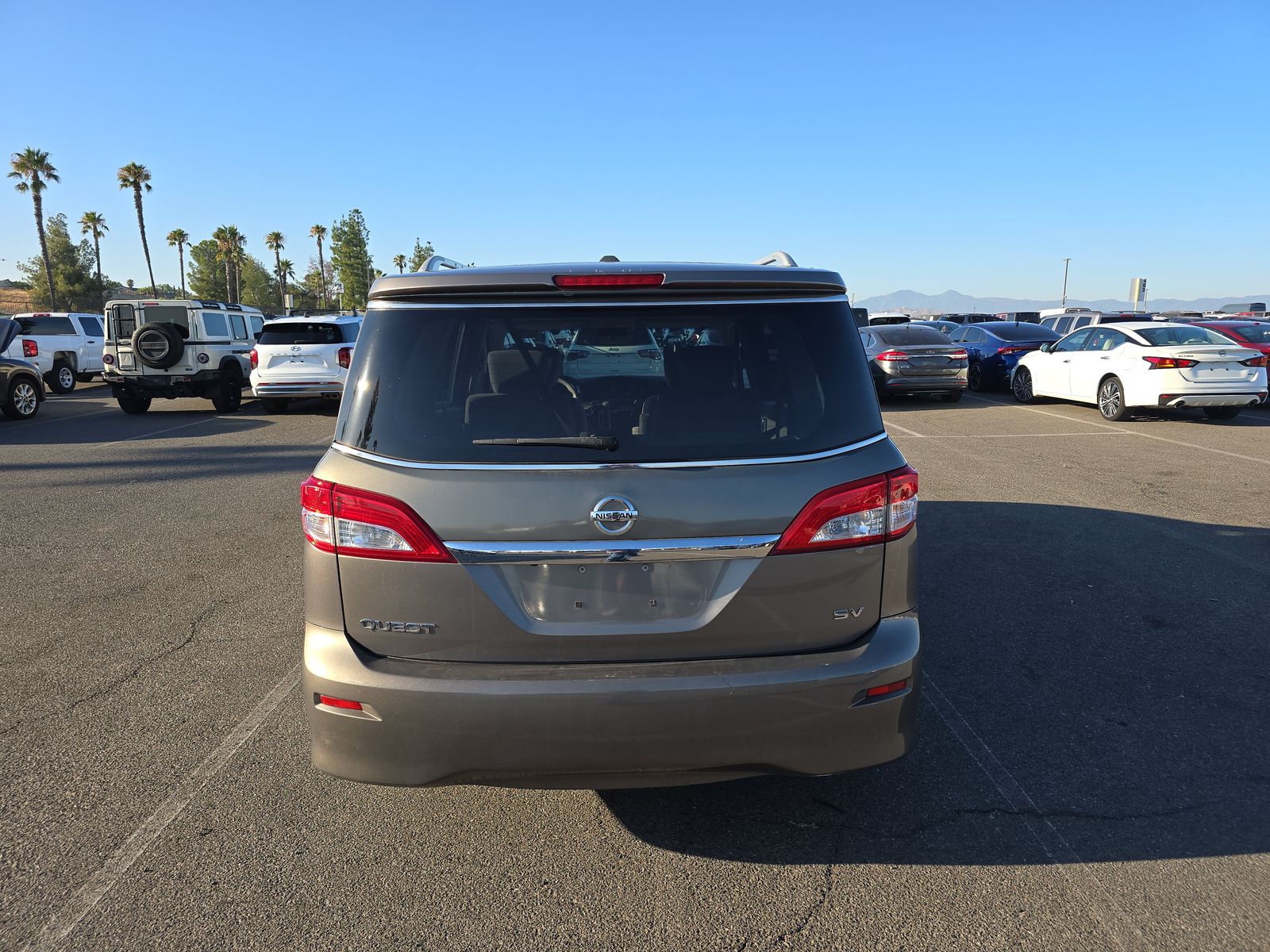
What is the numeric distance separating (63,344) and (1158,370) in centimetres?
2476

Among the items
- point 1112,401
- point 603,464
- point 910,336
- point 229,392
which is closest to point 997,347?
point 910,336

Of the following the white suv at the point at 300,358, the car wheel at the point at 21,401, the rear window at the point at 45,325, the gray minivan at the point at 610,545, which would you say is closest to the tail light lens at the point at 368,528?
the gray minivan at the point at 610,545

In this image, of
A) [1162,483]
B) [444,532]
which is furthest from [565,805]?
[1162,483]

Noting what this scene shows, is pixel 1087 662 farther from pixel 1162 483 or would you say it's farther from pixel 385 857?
pixel 1162 483

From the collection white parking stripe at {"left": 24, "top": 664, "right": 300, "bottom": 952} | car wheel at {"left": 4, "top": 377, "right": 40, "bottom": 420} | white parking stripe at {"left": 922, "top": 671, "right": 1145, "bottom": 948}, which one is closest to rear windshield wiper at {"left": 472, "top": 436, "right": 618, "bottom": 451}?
white parking stripe at {"left": 24, "top": 664, "right": 300, "bottom": 952}

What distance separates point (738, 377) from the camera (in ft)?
8.84

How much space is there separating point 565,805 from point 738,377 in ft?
5.51

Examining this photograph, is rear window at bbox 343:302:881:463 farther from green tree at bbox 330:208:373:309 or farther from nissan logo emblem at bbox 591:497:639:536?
green tree at bbox 330:208:373:309

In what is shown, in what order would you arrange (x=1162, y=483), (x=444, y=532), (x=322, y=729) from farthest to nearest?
(x=1162, y=483), (x=322, y=729), (x=444, y=532)

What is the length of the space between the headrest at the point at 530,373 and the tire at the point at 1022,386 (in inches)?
644

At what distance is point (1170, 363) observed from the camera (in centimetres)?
1329

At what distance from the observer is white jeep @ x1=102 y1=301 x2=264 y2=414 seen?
53.1 feet

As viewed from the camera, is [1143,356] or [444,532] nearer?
[444,532]

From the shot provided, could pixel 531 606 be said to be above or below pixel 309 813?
above
